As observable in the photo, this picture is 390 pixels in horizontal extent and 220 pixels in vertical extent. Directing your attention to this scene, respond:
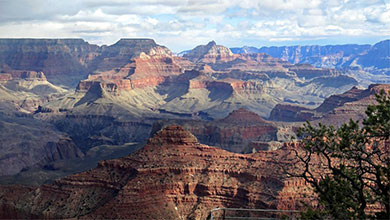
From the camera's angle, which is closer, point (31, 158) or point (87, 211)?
point (87, 211)

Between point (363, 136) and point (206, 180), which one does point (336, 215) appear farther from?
point (206, 180)

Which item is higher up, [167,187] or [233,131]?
[167,187]

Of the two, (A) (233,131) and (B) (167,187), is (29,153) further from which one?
(B) (167,187)

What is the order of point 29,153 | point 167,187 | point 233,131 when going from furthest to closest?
1. point 29,153
2. point 233,131
3. point 167,187

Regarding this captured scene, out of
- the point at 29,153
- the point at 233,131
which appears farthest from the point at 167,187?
the point at 29,153

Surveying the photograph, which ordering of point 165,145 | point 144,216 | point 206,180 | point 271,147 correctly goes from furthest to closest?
point 271,147, point 165,145, point 206,180, point 144,216

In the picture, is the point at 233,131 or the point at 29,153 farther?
the point at 29,153

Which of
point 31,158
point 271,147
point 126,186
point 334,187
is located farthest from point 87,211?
point 31,158

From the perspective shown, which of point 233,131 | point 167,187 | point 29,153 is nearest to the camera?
point 167,187

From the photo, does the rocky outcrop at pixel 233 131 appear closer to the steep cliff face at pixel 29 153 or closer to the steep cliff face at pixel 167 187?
the steep cliff face at pixel 29 153
